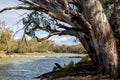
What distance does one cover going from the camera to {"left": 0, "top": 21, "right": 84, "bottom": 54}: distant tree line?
293 ft

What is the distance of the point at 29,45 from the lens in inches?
1847

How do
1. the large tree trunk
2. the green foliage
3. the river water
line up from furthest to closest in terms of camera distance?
the green foliage < the river water < the large tree trunk

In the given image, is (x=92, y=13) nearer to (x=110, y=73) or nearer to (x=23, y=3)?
(x=110, y=73)

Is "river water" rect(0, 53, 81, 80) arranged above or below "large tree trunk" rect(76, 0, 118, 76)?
below

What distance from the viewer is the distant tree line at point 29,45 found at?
293ft

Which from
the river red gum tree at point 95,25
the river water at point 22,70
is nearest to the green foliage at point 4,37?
the river water at point 22,70

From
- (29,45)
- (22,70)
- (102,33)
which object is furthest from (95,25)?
(29,45)

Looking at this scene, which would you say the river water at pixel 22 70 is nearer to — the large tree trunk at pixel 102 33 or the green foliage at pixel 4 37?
the large tree trunk at pixel 102 33

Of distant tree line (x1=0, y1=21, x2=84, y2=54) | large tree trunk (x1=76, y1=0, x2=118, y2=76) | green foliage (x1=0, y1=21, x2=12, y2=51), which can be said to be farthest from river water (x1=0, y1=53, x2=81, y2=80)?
green foliage (x1=0, y1=21, x2=12, y2=51)

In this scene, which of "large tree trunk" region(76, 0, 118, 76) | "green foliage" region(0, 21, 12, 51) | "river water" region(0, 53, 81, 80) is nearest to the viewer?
"large tree trunk" region(76, 0, 118, 76)

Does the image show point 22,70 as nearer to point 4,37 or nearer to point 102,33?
point 102,33

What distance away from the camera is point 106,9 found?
18406 mm

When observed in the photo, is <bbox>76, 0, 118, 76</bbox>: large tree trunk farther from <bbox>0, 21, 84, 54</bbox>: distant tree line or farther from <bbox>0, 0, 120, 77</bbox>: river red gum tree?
<bbox>0, 21, 84, 54</bbox>: distant tree line

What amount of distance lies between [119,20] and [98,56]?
1.80m
